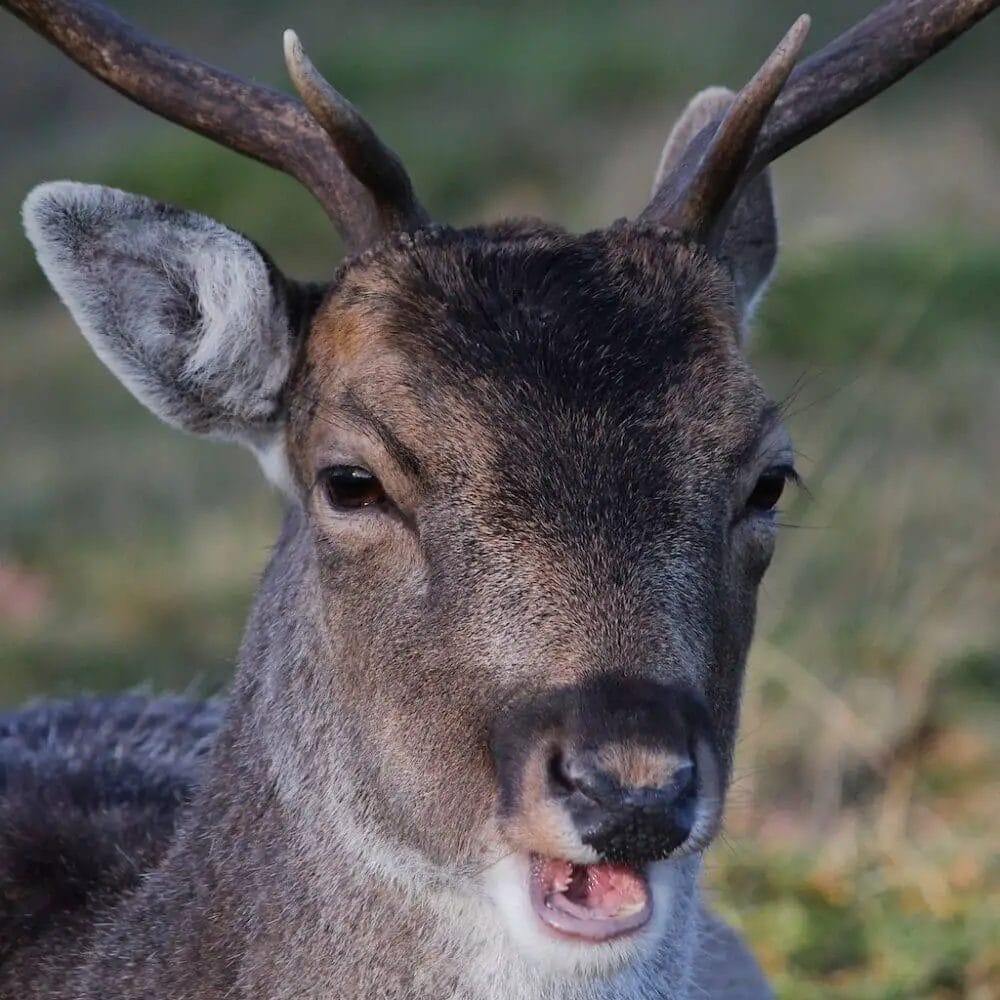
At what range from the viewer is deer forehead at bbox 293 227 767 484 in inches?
164

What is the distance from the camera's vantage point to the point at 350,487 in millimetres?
4359

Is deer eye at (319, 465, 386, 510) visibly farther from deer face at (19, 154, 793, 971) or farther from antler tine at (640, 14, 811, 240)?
antler tine at (640, 14, 811, 240)

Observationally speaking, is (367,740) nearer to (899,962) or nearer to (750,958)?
(750,958)

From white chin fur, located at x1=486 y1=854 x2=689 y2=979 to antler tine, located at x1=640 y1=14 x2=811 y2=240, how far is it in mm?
1627

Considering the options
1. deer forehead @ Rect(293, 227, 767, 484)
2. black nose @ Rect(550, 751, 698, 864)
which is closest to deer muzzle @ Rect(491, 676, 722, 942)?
black nose @ Rect(550, 751, 698, 864)

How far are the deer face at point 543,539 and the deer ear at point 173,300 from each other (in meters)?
0.11

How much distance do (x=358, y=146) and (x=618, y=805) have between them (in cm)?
164

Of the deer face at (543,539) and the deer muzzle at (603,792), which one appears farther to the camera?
the deer face at (543,539)

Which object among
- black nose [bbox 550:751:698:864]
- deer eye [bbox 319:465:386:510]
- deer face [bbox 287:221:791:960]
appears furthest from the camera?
deer eye [bbox 319:465:386:510]

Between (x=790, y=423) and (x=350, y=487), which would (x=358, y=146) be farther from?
(x=790, y=423)

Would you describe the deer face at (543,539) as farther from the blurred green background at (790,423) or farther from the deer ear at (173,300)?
the blurred green background at (790,423)

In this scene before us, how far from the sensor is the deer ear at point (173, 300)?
454cm

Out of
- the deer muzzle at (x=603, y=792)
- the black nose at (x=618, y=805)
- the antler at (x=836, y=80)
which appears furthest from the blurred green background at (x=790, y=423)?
the black nose at (x=618, y=805)

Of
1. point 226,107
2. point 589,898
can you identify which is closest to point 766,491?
point 589,898
